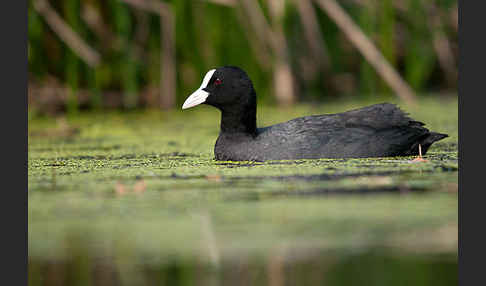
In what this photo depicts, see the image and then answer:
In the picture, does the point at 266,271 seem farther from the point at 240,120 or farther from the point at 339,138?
the point at 240,120

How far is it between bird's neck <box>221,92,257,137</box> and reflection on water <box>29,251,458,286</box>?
252 centimetres

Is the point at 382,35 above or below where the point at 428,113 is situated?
above

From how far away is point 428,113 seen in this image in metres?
8.06

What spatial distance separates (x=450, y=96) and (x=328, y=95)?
60.8 inches

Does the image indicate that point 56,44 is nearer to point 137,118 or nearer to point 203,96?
point 137,118

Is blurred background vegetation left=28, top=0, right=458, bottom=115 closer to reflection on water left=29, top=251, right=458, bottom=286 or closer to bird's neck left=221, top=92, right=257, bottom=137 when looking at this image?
bird's neck left=221, top=92, right=257, bottom=137

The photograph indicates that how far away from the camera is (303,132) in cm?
521

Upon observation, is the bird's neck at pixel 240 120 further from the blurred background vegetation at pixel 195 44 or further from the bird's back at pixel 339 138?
the blurred background vegetation at pixel 195 44

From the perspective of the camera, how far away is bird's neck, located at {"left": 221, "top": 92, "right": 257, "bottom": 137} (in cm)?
540

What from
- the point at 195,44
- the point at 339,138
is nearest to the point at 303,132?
the point at 339,138

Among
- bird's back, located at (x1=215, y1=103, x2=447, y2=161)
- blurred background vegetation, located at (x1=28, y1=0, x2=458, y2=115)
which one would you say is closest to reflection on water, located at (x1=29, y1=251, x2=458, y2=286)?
bird's back, located at (x1=215, y1=103, x2=447, y2=161)

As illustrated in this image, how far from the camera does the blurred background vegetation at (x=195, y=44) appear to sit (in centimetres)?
813

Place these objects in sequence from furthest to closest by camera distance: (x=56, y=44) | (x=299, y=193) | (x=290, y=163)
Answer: (x=56, y=44), (x=290, y=163), (x=299, y=193)

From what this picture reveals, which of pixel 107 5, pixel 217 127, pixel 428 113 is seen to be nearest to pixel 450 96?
pixel 428 113
